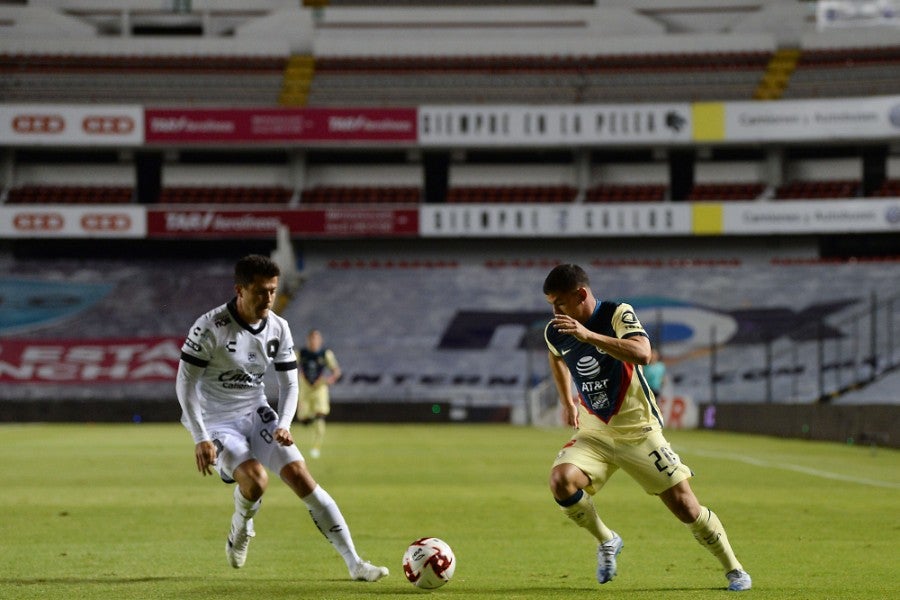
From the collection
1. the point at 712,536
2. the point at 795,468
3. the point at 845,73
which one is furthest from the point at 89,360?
the point at 712,536

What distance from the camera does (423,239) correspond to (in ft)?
190

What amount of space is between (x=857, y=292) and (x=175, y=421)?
2653cm

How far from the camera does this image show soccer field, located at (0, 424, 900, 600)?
8398 mm

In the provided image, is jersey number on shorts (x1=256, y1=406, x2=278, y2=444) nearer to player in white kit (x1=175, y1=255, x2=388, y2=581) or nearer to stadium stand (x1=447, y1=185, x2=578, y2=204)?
player in white kit (x1=175, y1=255, x2=388, y2=581)

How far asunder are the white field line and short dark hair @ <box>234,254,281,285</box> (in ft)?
36.1

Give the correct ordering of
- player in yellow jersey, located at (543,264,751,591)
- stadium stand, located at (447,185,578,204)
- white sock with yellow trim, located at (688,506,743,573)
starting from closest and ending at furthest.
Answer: player in yellow jersey, located at (543,264,751,591) → white sock with yellow trim, located at (688,506,743,573) → stadium stand, located at (447,185,578,204)

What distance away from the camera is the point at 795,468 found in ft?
68.2

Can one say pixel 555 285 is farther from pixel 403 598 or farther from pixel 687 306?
pixel 687 306

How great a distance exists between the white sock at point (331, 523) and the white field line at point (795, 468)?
1011 cm

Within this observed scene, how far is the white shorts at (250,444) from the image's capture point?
8.68 metres

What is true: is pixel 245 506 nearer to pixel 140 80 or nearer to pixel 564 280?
pixel 564 280

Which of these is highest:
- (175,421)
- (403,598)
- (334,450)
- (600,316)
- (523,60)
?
(523,60)

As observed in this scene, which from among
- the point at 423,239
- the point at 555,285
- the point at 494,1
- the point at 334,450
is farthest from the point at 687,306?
the point at 555,285

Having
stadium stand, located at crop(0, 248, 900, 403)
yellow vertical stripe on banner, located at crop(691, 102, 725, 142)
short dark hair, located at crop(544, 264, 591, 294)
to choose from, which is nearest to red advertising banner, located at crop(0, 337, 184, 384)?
stadium stand, located at crop(0, 248, 900, 403)
